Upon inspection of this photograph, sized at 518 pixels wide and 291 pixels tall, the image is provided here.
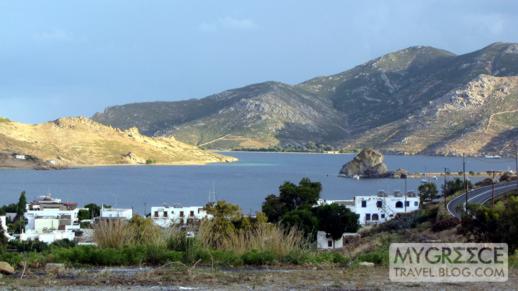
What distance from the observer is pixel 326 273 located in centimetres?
831

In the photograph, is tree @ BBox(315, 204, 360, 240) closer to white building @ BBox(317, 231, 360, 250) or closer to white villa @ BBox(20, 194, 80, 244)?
white building @ BBox(317, 231, 360, 250)

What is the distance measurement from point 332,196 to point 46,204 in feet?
125

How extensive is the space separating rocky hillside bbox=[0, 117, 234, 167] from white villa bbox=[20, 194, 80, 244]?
342ft

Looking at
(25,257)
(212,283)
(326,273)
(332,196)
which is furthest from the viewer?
(332,196)

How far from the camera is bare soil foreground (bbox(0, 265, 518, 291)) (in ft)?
23.5

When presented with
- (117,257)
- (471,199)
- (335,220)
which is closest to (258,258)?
(117,257)

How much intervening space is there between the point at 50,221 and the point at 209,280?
42.2 meters

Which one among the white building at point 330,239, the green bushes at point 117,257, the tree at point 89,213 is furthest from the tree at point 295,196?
the green bushes at point 117,257

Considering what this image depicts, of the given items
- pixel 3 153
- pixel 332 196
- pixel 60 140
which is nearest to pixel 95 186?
pixel 332 196

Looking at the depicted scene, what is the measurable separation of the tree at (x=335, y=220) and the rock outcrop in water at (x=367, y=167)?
322 ft

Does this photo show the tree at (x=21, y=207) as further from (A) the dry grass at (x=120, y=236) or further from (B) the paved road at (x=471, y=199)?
(A) the dry grass at (x=120, y=236)

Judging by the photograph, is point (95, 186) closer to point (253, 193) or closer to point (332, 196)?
point (253, 193)

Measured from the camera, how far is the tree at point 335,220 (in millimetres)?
34000

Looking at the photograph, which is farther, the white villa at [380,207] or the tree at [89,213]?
the tree at [89,213]
